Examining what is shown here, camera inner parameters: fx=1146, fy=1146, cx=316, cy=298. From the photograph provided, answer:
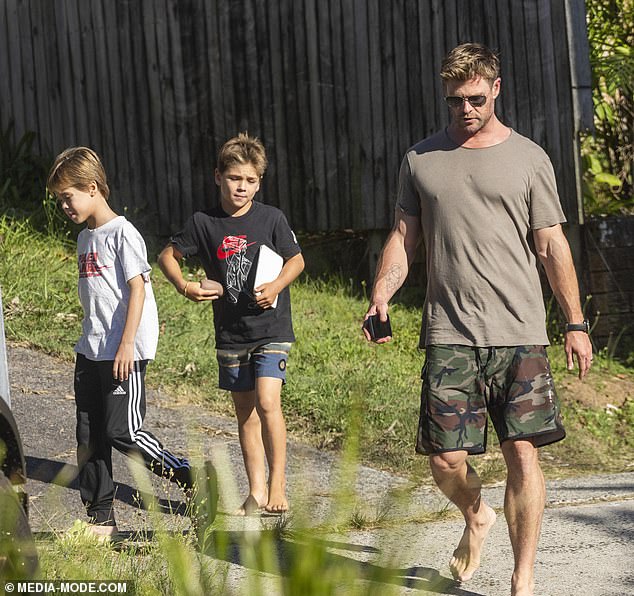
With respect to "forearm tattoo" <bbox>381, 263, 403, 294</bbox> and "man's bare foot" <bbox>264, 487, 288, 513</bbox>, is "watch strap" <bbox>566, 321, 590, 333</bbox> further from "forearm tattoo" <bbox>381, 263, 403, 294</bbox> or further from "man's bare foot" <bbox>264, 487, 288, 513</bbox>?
"man's bare foot" <bbox>264, 487, 288, 513</bbox>

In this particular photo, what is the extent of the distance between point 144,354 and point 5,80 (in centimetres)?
744

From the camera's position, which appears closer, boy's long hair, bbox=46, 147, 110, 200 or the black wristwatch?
the black wristwatch

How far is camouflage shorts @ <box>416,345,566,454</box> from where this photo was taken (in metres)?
4.09

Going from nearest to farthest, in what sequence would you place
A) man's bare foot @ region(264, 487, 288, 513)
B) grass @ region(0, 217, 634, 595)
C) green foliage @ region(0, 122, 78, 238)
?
man's bare foot @ region(264, 487, 288, 513) < grass @ region(0, 217, 634, 595) < green foliage @ region(0, 122, 78, 238)

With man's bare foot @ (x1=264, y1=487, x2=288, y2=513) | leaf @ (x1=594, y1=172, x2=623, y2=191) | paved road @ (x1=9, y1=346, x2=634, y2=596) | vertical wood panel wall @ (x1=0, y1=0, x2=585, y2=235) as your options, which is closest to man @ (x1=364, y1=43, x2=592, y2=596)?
paved road @ (x1=9, y1=346, x2=634, y2=596)

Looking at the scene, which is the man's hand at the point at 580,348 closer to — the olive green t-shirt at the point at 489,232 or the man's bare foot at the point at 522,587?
the olive green t-shirt at the point at 489,232

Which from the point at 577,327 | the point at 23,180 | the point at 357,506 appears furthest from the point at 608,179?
the point at 577,327

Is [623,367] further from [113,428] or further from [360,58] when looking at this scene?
[113,428]

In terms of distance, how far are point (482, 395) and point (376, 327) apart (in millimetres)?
457


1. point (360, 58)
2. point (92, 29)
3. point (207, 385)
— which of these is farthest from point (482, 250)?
point (92, 29)

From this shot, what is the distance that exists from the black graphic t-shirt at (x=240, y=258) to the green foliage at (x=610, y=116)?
5.53 meters

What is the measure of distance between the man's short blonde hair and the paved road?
1505 mm

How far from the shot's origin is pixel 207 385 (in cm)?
740

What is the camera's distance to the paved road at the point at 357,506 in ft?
13.7
